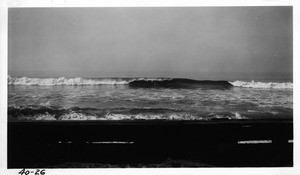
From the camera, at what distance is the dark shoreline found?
5.19ft

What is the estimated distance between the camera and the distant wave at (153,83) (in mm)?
1689

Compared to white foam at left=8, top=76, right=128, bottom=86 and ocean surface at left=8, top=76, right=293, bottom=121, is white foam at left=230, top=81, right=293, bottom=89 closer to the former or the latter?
ocean surface at left=8, top=76, right=293, bottom=121

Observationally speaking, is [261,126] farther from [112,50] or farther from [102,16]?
[102,16]

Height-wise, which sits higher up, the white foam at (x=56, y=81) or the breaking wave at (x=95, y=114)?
the white foam at (x=56, y=81)

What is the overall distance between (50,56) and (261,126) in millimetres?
1276

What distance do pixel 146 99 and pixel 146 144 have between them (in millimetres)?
259

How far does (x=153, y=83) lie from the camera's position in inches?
67.7

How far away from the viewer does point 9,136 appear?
1574mm

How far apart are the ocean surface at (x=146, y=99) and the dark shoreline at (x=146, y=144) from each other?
0.16ft

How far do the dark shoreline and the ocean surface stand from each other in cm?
5
